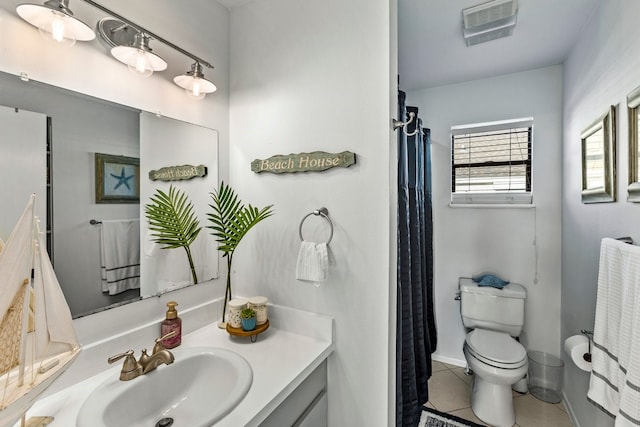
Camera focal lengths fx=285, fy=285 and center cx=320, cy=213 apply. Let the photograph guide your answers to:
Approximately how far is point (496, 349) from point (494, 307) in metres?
0.35

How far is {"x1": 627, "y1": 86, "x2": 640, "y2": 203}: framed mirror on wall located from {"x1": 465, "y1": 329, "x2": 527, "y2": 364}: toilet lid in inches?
46.4

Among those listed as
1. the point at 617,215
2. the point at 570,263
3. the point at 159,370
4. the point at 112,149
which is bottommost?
the point at 159,370

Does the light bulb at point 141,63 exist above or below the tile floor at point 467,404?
above

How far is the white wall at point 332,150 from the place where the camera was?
→ 117 centimetres

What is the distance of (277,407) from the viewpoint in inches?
36.3

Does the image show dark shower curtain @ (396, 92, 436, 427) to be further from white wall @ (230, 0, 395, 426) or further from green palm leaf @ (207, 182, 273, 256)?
green palm leaf @ (207, 182, 273, 256)

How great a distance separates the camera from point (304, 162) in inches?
51.1

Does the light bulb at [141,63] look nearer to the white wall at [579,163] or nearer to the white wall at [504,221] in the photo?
the white wall at [579,163]

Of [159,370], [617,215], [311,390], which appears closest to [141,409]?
[159,370]

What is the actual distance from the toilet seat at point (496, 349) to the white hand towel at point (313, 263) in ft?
4.60

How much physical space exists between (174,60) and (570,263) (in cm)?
263

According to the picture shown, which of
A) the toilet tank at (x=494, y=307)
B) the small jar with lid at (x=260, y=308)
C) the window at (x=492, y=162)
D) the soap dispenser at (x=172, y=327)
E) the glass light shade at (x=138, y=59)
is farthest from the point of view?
the window at (x=492, y=162)

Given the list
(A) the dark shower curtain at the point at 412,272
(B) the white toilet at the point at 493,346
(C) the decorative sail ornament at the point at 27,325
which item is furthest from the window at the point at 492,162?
(C) the decorative sail ornament at the point at 27,325

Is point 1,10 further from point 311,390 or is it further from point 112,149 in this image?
point 311,390
